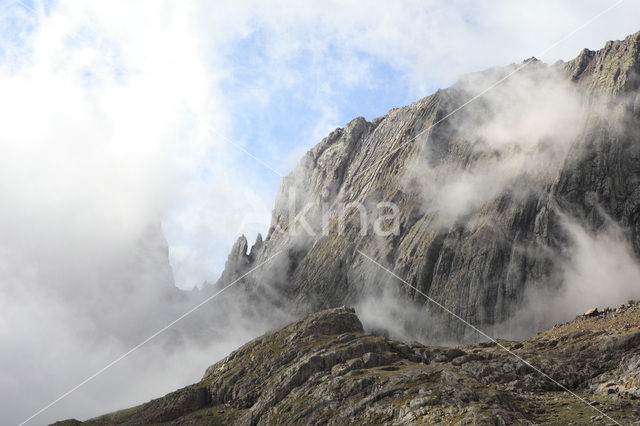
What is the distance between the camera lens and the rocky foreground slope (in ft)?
348

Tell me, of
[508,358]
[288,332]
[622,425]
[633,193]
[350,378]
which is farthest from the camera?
[633,193]

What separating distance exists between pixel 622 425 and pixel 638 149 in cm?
12819

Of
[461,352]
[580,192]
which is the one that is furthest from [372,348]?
[580,192]

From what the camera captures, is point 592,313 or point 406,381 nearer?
point 406,381

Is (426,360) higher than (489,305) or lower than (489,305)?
lower

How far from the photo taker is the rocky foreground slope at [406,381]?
10606 cm

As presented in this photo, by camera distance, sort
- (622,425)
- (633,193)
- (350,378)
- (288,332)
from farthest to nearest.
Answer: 1. (633,193)
2. (288,332)
3. (350,378)
4. (622,425)

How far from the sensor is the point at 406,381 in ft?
393

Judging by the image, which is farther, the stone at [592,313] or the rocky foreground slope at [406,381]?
the stone at [592,313]

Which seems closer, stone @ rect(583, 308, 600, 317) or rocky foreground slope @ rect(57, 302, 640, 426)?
rocky foreground slope @ rect(57, 302, 640, 426)

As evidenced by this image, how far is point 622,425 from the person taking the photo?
92.9 m

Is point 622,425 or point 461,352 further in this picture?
point 461,352

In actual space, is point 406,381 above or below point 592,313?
above

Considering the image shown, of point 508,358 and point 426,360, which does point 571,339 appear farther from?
point 426,360
